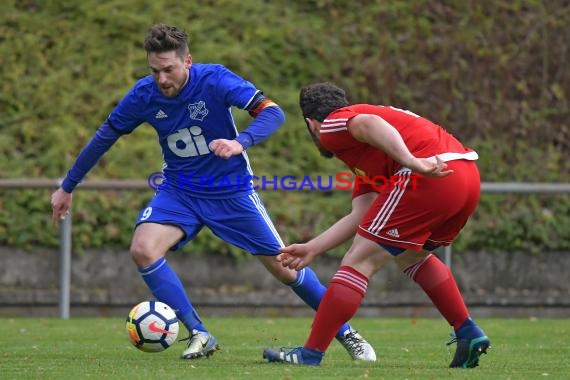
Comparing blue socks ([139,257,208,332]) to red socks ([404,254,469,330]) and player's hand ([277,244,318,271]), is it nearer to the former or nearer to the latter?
player's hand ([277,244,318,271])

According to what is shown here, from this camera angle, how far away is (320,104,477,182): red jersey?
6.38 meters

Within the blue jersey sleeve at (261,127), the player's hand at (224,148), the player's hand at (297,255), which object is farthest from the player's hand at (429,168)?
the blue jersey sleeve at (261,127)

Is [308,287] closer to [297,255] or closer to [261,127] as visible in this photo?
[261,127]

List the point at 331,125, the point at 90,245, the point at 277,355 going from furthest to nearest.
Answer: the point at 90,245
the point at 277,355
the point at 331,125

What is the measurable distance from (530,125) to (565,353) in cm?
760

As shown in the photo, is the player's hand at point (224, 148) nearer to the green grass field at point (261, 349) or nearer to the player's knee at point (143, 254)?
the player's knee at point (143, 254)

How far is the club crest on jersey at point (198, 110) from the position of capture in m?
7.70

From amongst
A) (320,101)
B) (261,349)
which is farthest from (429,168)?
(261,349)

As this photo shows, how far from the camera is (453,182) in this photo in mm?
6371

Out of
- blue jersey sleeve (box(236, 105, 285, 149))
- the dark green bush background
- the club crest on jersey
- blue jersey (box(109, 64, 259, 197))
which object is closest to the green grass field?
blue jersey (box(109, 64, 259, 197))

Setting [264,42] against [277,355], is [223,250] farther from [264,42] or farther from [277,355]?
[277,355]

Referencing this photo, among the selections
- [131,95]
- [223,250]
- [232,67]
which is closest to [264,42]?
[232,67]

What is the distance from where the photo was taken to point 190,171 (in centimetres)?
781

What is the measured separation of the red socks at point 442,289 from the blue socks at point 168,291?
5.03 ft
